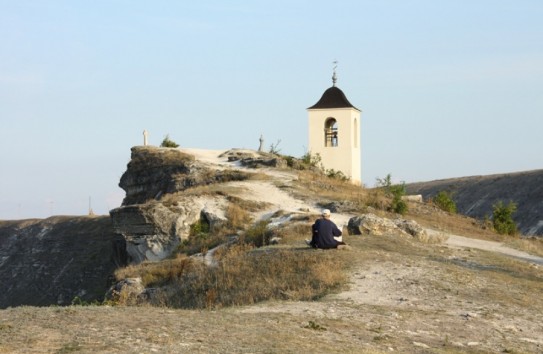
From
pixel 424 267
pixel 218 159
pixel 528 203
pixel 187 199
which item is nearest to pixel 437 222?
pixel 187 199

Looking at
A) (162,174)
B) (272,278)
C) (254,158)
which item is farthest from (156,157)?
(272,278)

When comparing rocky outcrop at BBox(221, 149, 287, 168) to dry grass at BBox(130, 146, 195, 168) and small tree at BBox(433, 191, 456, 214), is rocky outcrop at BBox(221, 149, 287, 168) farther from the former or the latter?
small tree at BBox(433, 191, 456, 214)

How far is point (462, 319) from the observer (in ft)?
52.6

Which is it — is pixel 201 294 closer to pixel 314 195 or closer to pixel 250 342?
pixel 250 342

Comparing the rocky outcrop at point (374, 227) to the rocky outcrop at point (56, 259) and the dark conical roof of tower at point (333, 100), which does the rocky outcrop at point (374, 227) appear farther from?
the dark conical roof of tower at point (333, 100)

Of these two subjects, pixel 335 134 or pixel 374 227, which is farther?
pixel 335 134

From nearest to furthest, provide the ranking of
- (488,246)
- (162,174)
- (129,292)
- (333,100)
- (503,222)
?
(129,292), (488,246), (503,222), (162,174), (333,100)

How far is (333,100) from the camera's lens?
4922 cm

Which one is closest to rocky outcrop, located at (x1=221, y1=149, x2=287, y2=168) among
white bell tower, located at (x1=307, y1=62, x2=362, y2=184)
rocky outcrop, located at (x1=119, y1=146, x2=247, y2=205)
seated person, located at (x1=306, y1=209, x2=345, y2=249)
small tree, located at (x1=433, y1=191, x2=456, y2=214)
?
rocky outcrop, located at (x1=119, y1=146, x2=247, y2=205)

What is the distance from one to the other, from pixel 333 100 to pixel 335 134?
177 centimetres

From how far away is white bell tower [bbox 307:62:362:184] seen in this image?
48250 millimetres

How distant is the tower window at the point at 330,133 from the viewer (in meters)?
48.7

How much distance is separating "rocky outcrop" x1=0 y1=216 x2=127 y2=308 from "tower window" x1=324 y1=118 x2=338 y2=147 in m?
11.7

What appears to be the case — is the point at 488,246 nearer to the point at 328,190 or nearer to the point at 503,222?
the point at 503,222
